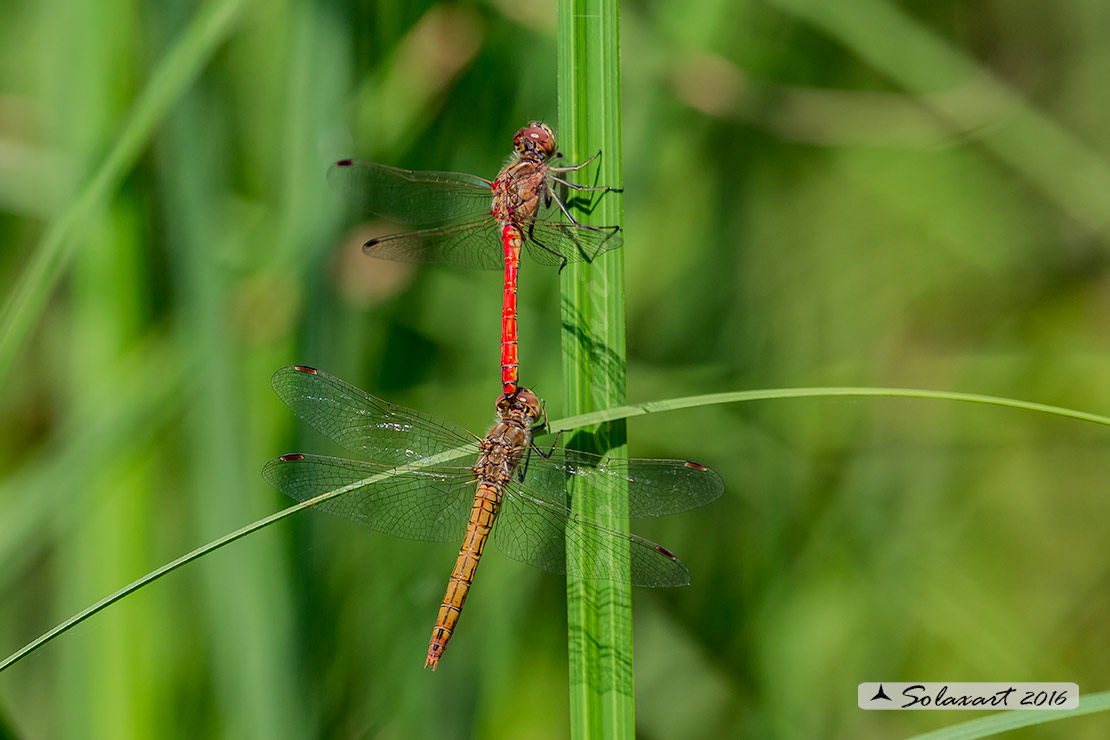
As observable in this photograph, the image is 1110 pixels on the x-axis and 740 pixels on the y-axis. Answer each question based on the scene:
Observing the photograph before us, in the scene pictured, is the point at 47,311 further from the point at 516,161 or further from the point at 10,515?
the point at 516,161

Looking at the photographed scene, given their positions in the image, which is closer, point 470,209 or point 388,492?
point 388,492

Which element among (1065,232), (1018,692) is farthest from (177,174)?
(1065,232)

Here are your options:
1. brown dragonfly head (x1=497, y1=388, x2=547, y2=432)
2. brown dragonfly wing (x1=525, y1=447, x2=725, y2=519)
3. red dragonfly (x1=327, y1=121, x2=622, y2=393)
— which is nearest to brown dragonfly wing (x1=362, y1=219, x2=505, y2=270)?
red dragonfly (x1=327, y1=121, x2=622, y2=393)

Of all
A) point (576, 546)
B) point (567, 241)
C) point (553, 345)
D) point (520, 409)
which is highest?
point (553, 345)

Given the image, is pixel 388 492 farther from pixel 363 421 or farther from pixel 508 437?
pixel 508 437

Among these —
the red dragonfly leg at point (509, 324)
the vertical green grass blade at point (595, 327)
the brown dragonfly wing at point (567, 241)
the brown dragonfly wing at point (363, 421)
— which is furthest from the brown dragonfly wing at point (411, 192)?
the vertical green grass blade at point (595, 327)

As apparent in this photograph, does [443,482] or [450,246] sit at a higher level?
[450,246]

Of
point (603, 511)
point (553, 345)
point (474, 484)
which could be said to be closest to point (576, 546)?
point (603, 511)

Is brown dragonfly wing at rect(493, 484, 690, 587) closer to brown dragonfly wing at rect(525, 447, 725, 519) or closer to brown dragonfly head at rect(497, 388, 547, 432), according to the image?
brown dragonfly wing at rect(525, 447, 725, 519)
